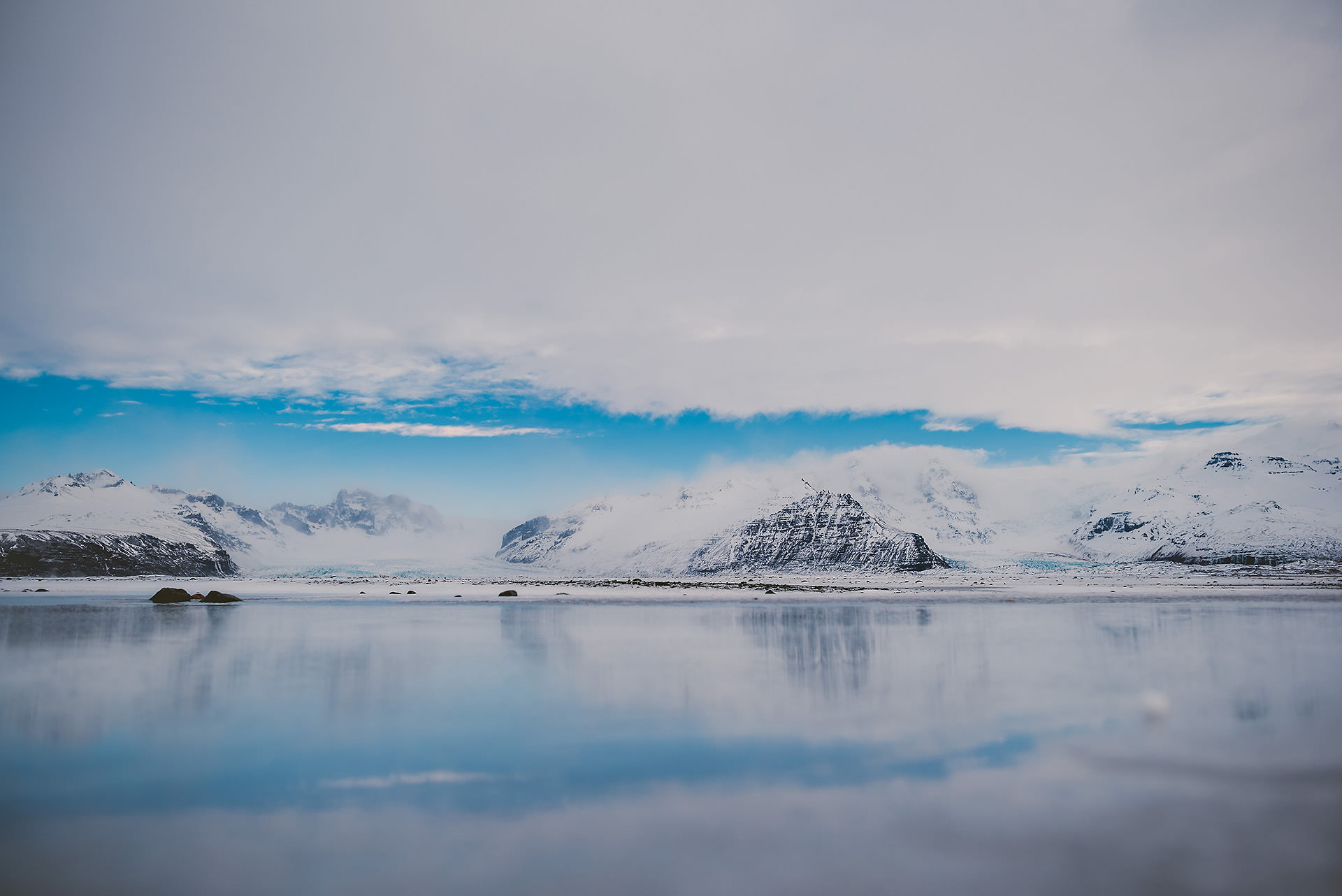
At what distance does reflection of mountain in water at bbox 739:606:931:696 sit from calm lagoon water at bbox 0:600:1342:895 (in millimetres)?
261

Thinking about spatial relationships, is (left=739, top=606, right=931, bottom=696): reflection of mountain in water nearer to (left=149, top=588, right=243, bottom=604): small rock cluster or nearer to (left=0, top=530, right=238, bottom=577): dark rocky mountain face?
(left=149, top=588, right=243, bottom=604): small rock cluster

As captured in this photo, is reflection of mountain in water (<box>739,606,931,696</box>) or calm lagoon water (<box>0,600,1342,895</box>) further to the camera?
reflection of mountain in water (<box>739,606,931,696</box>)

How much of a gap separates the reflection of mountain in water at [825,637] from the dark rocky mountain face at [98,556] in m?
149

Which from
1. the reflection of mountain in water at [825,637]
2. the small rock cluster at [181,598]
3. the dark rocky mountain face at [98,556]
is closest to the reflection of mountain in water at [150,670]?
the reflection of mountain in water at [825,637]

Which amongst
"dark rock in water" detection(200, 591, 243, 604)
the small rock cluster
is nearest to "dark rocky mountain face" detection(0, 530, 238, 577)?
the small rock cluster

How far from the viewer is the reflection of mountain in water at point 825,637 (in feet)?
54.1

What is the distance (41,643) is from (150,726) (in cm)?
1530

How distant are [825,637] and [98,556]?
168659 mm

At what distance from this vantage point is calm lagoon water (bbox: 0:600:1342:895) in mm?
6621

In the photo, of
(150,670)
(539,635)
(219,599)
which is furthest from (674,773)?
(219,599)

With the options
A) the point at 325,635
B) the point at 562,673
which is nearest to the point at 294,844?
the point at 562,673

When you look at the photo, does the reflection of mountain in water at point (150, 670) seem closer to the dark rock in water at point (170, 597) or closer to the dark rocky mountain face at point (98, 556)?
the dark rock in water at point (170, 597)

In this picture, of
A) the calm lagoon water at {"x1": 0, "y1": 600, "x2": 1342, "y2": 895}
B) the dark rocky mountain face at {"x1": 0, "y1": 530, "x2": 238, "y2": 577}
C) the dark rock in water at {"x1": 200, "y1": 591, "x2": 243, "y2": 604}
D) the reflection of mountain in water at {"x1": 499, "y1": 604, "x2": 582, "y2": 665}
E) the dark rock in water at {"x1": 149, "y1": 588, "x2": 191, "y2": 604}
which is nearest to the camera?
the calm lagoon water at {"x1": 0, "y1": 600, "x2": 1342, "y2": 895}

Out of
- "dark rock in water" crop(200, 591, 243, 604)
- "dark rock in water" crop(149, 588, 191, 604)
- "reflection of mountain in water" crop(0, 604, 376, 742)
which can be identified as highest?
"reflection of mountain in water" crop(0, 604, 376, 742)
